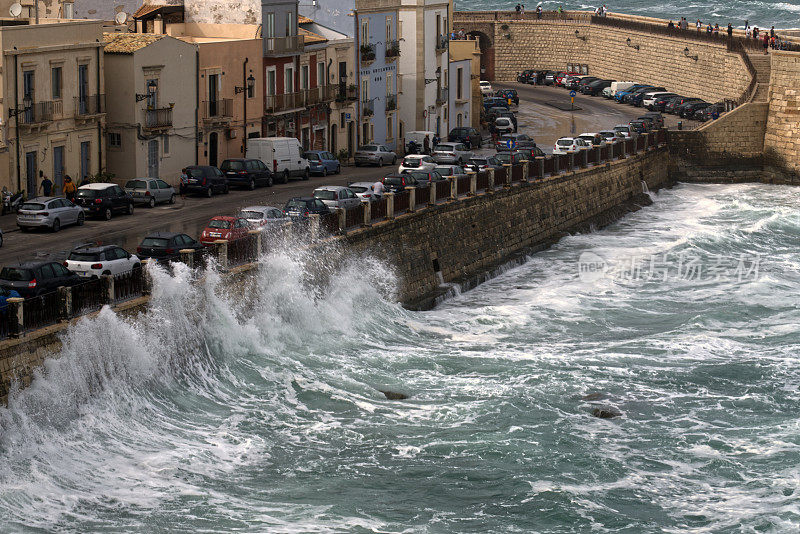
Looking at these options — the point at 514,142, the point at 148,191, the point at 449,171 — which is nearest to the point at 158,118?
the point at 148,191

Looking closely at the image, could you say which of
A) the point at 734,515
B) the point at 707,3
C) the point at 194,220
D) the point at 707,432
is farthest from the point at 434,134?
the point at 707,3

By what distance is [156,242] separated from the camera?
4006 centimetres

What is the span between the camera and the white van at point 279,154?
6084 cm

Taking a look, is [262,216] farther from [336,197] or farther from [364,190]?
[364,190]

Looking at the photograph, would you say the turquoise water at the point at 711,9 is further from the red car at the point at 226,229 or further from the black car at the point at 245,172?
the red car at the point at 226,229

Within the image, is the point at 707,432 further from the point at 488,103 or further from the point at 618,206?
the point at 488,103

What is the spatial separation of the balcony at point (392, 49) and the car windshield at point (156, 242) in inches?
1509

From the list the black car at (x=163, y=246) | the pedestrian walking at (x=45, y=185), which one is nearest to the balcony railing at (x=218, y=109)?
the pedestrian walking at (x=45, y=185)

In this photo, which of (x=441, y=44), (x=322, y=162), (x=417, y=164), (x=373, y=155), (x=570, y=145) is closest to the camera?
(x=417, y=164)

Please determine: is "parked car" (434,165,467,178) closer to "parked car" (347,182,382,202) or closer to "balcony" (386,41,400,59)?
"parked car" (347,182,382,202)

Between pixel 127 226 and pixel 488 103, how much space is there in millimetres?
50792

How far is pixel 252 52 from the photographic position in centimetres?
6306

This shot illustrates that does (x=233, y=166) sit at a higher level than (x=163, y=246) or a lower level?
higher

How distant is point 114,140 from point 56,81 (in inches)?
169
